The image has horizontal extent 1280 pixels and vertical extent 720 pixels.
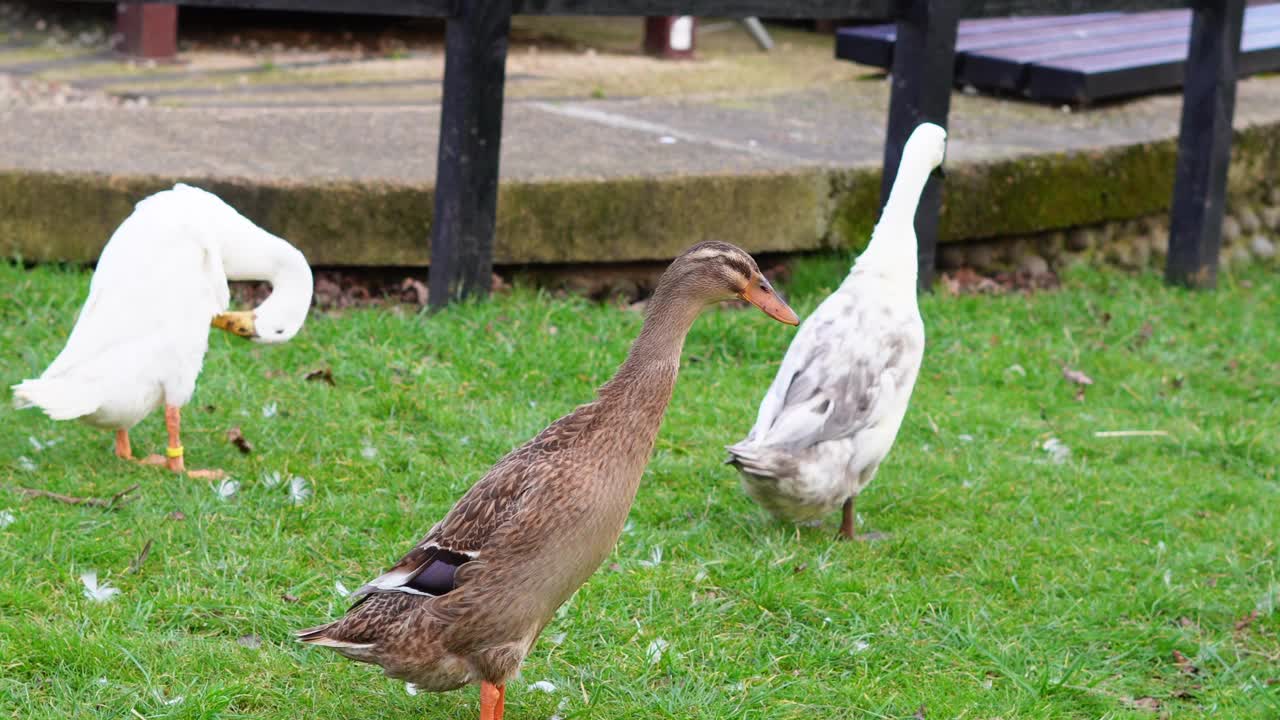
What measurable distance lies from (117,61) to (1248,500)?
21.8ft

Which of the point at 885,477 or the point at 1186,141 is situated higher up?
the point at 1186,141

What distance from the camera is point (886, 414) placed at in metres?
4.36

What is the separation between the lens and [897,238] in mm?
4586

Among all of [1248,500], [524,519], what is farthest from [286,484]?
[1248,500]

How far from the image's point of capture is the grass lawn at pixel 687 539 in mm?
3584

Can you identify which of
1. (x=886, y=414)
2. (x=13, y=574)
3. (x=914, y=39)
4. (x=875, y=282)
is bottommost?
(x=13, y=574)

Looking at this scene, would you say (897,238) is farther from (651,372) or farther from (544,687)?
(544,687)

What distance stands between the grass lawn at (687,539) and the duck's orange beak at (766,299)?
0.89 meters

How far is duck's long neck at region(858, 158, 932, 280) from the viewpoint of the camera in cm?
456

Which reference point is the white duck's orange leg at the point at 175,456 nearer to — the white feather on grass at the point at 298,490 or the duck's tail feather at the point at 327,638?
the white feather on grass at the point at 298,490

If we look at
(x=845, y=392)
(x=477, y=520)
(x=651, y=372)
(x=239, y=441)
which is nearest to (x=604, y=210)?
(x=239, y=441)

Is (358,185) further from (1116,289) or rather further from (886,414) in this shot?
Result: (1116,289)

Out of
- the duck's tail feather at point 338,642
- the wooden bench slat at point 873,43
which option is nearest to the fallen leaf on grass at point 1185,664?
the duck's tail feather at point 338,642

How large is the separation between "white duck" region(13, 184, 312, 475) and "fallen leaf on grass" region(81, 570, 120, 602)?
546mm
